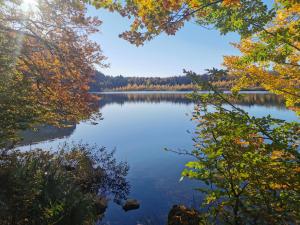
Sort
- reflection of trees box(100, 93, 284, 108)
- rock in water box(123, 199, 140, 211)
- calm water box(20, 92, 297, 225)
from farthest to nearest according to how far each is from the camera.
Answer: reflection of trees box(100, 93, 284, 108), rock in water box(123, 199, 140, 211), calm water box(20, 92, 297, 225)

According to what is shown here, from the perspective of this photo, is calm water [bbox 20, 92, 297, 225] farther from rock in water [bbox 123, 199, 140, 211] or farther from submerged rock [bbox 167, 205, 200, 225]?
submerged rock [bbox 167, 205, 200, 225]

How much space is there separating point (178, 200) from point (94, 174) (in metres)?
6.15

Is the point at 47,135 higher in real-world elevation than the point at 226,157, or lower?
lower

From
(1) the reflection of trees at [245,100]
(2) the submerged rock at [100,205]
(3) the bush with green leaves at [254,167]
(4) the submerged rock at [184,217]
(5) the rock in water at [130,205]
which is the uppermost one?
(3) the bush with green leaves at [254,167]

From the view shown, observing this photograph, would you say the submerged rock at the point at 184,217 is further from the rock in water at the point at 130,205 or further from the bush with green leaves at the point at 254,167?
the bush with green leaves at the point at 254,167

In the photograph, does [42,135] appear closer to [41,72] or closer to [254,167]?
[41,72]

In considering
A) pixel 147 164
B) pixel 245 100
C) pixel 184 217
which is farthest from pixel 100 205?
pixel 245 100

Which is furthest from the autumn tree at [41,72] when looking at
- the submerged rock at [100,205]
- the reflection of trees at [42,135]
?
the reflection of trees at [42,135]

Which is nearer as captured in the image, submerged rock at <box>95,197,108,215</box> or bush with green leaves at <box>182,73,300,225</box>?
bush with green leaves at <box>182,73,300,225</box>

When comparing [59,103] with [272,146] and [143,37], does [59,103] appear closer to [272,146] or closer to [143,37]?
[143,37]

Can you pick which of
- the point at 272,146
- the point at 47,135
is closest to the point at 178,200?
the point at 272,146

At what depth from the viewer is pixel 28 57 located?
44.2 ft

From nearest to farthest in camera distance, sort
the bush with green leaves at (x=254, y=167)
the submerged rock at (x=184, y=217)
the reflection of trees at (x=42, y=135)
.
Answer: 1. the bush with green leaves at (x=254, y=167)
2. the submerged rock at (x=184, y=217)
3. the reflection of trees at (x=42, y=135)

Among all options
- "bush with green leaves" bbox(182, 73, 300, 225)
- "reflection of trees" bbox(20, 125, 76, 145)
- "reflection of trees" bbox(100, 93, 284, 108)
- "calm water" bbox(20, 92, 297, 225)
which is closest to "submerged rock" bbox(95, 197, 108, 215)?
"calm water" bbox(20, 92, 297, 225)
